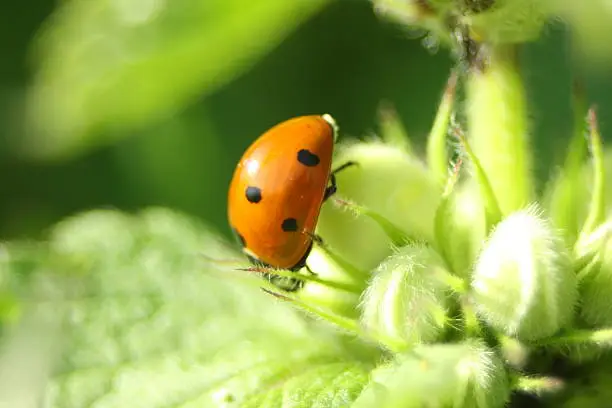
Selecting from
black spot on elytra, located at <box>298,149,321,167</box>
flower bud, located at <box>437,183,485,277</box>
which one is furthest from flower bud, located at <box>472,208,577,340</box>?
black spot on elytra, located at <box>298,149,321,167</box>

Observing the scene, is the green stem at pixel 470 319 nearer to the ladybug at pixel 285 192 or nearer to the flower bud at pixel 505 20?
the ladybug at pixel 285 192

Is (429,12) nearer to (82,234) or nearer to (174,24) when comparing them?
(174,24)

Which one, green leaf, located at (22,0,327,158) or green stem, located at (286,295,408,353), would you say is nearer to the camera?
green stem, located at (286,295,408,353)

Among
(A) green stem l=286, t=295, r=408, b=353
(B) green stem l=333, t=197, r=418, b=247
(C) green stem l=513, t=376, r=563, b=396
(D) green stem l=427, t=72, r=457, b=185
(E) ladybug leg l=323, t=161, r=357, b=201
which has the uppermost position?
(D) green stem l=427, t=72, r=457, b=185

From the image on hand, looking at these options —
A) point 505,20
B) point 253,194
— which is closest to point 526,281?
point 505,20

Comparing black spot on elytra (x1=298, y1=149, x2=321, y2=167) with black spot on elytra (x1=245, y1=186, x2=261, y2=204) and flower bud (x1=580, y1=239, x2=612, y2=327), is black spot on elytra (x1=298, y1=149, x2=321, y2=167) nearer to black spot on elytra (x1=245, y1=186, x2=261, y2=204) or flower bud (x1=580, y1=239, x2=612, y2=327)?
black spot on elytra (x1=245, y1=186, x2=261, y2=204)

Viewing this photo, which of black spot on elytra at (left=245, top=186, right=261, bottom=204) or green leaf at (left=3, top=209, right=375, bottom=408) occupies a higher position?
black spot on elytra at (left=245, top=186, right=261, bottom=204)
